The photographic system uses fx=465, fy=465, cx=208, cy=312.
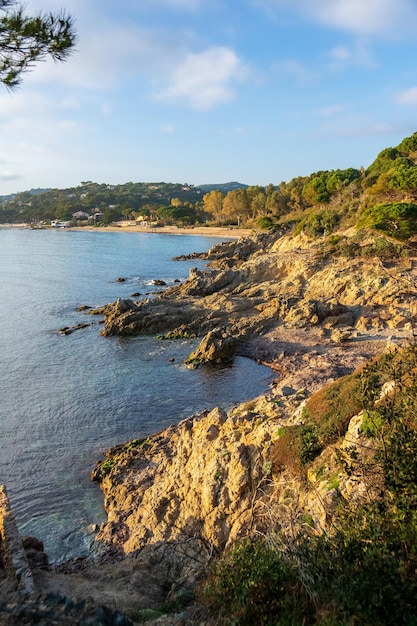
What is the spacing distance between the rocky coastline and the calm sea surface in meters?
1.06

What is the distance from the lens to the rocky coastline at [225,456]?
9656 mm

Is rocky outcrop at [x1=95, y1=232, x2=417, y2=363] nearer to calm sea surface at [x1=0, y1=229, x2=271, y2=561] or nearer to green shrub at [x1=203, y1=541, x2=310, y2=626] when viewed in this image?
calm sea surface at [x1=0, y1=229, x2=271, y2=561]

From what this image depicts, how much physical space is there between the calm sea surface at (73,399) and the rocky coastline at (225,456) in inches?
Result: 41.9

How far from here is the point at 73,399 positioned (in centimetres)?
2284

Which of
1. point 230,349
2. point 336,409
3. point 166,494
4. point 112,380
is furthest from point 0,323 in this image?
point 336,409

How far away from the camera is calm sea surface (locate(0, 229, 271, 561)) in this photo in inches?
587

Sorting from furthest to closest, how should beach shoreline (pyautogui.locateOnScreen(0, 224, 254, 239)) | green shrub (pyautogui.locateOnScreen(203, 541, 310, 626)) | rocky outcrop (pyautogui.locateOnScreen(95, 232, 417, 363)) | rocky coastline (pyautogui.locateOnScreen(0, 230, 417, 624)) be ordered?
beach shoreline (pyautogui.locateOnScreen(0, 224, 254, 239))
rocky outcrop (pyautogui.locateOnScreen(95, 232, 417, 363))
rocky coastline (pyautogui.locateOnScreen(0, 230, 417, 624))
green shrub (pyautogui.locateOnScreen(203, 541, 310, 626))

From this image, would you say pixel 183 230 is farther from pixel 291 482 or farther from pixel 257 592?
pixel 257 592

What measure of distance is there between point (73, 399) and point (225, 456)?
41.7 ft

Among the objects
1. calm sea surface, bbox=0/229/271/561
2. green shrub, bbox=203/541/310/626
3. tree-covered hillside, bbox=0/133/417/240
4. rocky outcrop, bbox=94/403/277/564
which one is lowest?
calm sea surface, bbox=0/229/271/561

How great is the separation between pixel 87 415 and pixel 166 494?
351 inches

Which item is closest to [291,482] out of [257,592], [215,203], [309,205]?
[257,592]

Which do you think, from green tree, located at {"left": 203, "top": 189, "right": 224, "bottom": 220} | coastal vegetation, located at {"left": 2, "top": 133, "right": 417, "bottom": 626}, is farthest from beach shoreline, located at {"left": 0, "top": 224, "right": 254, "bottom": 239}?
coastal vegetation, located at {"left": 2, "top": 133, "right": 417, "bottom": 626}

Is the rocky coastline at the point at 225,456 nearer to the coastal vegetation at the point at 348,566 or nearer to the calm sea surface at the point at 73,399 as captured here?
the coastal vegetation at the point at 348,566
